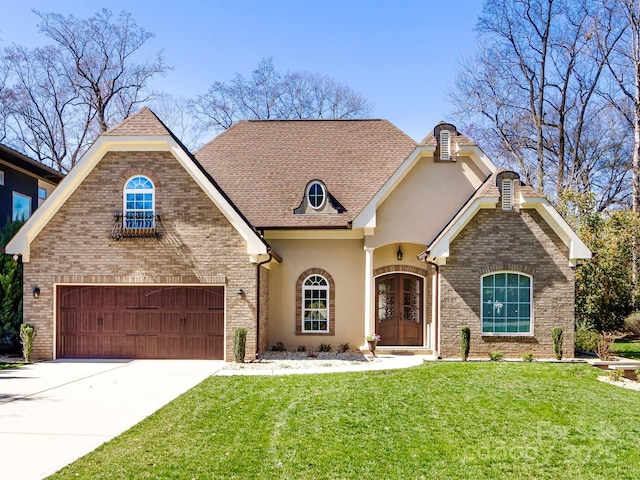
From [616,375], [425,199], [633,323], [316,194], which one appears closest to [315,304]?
[316,194]

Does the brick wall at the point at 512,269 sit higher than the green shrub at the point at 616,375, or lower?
higher

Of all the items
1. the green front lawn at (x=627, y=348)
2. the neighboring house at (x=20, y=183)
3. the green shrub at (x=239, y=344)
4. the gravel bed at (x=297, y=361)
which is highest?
the neighboring house at (x=20, y=183)

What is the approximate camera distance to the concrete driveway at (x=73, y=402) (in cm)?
612

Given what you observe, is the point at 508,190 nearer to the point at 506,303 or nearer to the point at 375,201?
the point at 506,303

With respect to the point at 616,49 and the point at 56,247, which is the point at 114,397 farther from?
the point at 616,49

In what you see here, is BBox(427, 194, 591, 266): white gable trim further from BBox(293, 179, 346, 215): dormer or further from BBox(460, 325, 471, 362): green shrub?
BBox(293, 179, 346, 215): dormer

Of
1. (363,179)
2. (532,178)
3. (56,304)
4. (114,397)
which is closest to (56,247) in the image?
(56,304)

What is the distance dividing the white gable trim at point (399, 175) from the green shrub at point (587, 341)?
5620 millimetres

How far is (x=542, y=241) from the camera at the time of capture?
1405cm

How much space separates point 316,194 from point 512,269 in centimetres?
651

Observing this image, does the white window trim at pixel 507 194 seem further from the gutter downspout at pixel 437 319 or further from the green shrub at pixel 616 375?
the green shrub at pixel 616 375

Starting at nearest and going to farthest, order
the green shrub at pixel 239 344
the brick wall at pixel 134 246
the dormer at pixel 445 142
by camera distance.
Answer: the green shrub at pixel 239 344
the brick wall at pixel 134 246
the dormer at pixel 445 142

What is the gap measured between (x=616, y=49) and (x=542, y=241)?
1695cm

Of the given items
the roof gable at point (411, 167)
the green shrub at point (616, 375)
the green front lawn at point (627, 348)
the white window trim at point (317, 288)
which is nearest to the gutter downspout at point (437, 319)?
the roof gable at point (411, 167)
